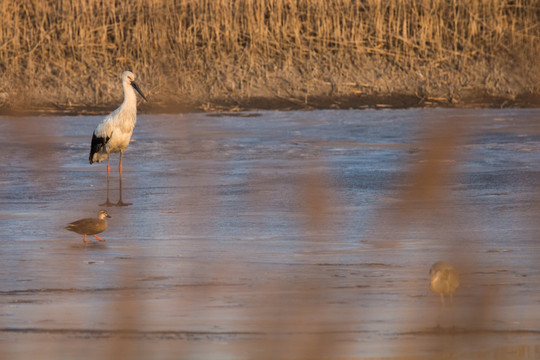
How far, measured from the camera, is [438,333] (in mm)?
4672

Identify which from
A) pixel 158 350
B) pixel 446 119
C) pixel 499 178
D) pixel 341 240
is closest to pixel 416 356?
pixel 158 350

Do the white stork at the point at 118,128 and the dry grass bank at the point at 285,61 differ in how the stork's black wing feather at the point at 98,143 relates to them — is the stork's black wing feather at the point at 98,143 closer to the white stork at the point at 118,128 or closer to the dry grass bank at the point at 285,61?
the white stork at the point at 118,128

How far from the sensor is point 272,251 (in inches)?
283

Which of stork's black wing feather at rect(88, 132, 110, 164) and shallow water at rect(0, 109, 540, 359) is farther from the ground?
shallow water at rect(0, 109, 540, 359)

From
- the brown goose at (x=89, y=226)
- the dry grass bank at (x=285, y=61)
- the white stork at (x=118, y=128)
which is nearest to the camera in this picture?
the brown goose at (x=89, y=226)

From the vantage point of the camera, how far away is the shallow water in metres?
2.17

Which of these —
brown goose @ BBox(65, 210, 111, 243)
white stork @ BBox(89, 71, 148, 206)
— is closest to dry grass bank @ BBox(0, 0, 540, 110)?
white stork @ BBox(89, 71, 148, 206)

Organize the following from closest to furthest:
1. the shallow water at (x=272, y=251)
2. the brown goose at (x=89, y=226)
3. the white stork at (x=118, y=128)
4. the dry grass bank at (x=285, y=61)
→ the shallow water at (x=272, y=251)
the brown goose at (x=89, y=226)
the white stork at (x=118, y=128)
the dry grass bank at (x=285, y=61)

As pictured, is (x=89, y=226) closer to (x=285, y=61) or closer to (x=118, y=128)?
(x=118, y=128)

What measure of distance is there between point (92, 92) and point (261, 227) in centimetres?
1190

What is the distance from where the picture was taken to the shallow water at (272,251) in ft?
7.11

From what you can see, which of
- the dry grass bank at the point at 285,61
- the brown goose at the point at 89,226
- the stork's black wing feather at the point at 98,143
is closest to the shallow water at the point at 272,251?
the brown goose at the point at 89,226

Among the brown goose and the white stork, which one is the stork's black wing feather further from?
the brown goose

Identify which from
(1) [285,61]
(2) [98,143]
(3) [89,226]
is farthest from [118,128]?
(1) [285,61]
